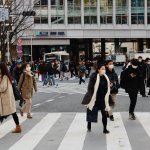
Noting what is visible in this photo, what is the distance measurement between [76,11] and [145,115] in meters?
74.1

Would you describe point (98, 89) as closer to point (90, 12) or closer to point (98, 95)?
point (98, 95)

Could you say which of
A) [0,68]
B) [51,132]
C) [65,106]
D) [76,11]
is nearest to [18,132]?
[51,132]

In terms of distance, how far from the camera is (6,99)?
10836mm

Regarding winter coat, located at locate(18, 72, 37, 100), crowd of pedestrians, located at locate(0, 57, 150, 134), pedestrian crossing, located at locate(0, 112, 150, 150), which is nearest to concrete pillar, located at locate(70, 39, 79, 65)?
crowd of pedestrians, located at locate(0, 57, 150, 134)

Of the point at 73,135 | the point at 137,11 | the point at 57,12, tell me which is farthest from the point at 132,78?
the point at 137,11

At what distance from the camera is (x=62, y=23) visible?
284 feet

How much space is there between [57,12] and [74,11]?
2.96 metres

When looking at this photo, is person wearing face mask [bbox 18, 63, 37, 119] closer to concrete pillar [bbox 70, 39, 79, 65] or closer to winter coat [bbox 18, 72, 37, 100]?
winter coat [bbox 18, 72, 37, 100]

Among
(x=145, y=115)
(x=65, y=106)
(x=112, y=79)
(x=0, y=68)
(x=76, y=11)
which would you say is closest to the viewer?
(x=0, y=68)

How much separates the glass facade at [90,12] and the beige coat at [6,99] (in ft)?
243

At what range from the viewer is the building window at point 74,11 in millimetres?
86812

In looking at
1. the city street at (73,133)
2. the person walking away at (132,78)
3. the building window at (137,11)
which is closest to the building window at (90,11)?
the building window at (137,11)

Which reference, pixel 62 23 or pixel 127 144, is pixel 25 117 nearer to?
pixel 127 144

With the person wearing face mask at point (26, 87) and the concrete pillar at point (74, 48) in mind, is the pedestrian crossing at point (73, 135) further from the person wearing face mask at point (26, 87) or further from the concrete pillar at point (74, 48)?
the concrete pillar at point (74, 48)
